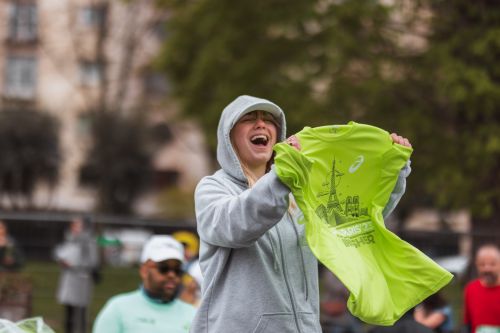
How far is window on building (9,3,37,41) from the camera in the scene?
118 feet

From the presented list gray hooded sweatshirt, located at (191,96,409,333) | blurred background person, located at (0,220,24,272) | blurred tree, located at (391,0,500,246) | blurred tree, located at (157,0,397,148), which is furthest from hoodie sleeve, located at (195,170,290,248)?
blurred tree, located at (157,0,397,148)

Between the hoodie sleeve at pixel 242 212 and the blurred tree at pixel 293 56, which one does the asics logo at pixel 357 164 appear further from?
the blurred tree at pixel 293 56

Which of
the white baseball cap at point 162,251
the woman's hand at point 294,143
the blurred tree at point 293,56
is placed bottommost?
the white baseball cap at point 162,251

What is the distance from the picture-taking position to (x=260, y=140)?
429cm

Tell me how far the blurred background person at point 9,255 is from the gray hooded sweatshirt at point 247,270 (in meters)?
7.77

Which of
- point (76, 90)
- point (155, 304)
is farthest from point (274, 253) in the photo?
point (76, 90)

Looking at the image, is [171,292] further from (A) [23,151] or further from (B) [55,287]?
(A) [23,151]

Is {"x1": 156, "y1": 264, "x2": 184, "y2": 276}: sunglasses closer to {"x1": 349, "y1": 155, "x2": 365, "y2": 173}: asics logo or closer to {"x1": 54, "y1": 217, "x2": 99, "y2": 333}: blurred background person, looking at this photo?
{"x1": 349, "y1": 155, "x2": 365, "y2": 173}: asics logo

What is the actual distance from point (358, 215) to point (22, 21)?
33.7m

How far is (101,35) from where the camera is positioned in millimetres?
33531

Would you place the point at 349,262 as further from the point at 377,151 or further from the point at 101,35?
the point at 101,35

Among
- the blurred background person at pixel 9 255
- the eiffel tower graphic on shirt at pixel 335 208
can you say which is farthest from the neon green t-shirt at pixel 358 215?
the blurred background person at pixel 9 255

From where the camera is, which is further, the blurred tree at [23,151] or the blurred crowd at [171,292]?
the blurred tree at [23,151]

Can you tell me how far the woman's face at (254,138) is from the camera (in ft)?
14.0
